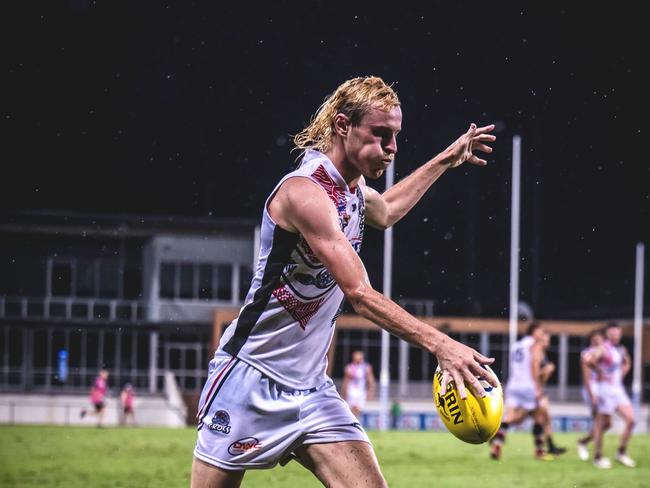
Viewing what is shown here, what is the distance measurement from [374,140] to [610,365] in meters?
13.6

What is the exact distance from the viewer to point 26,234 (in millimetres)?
53844

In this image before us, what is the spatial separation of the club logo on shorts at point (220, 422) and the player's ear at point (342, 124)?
1.34 metres

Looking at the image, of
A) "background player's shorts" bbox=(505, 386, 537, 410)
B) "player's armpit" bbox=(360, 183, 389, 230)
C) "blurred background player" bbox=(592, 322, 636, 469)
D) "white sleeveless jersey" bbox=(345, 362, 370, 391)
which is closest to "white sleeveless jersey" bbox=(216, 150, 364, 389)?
"player's armpit" bbox=(360, 183, 389, 230)

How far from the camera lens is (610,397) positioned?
55.0 feet

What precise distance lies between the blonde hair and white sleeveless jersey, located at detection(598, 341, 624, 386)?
13013 millimetres

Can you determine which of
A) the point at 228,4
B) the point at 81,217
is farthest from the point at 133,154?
the point at 228,4

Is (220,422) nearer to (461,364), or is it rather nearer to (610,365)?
(461,364)

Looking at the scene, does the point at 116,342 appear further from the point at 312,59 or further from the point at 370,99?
the point at 370,99

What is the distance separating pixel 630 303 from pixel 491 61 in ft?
81.7

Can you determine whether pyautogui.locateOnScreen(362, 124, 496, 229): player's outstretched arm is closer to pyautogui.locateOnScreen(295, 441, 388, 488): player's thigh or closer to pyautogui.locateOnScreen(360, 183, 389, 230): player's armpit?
pyautogui.locateOnScreen(360, 183, 389, 230): player's armpit

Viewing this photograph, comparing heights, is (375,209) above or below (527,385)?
above

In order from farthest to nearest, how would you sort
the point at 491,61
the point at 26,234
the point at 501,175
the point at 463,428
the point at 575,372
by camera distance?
the point at 575,372, the point at 26,234, the point at 501,175, the point at 491,61, the point at 463,428

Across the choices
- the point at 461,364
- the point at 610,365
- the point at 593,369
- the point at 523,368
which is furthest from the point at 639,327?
the point at 461,364

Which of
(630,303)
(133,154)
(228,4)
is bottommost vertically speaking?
(630,303)
